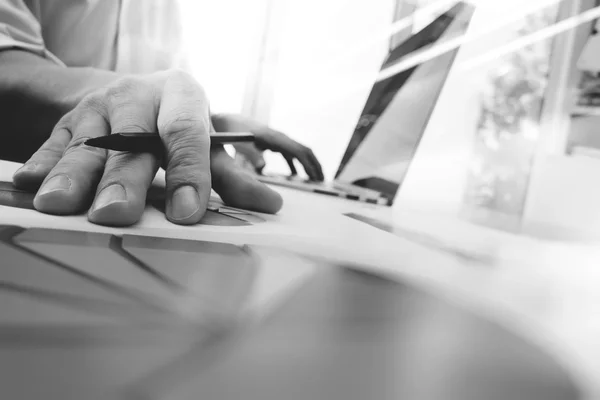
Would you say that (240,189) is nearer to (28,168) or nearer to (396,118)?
(28,168)

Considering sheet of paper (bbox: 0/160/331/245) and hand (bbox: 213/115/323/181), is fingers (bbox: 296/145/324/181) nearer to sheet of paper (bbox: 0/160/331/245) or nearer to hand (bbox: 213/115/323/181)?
hand (bbox: 213/115/323/181)

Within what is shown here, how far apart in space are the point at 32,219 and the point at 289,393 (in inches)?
8.5

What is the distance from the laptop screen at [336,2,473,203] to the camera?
692 mm

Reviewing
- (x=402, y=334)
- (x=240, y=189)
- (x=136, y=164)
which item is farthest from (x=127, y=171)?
(x=402, y=334)

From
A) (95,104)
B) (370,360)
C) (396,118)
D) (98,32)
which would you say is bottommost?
(370,360)

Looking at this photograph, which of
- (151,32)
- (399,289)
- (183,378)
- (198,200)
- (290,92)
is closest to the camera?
(183,378)

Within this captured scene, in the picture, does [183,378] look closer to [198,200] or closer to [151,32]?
[198,200]

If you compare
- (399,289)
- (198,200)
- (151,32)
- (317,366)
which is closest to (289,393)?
(317,366)

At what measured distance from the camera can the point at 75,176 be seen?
31 cm

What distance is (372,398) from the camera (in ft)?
0.39

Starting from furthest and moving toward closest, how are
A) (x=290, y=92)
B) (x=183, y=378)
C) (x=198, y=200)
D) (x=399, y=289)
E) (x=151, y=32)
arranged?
(x=290, y=92), (x=151, y=32), (x=198, y=200), (x=399, y=289), (x=183, y=378)

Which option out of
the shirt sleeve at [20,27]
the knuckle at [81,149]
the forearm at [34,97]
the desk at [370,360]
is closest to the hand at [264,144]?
the forearm at [34,97]

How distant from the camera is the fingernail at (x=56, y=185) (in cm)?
29

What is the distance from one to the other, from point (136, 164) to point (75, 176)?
48 millimetres
